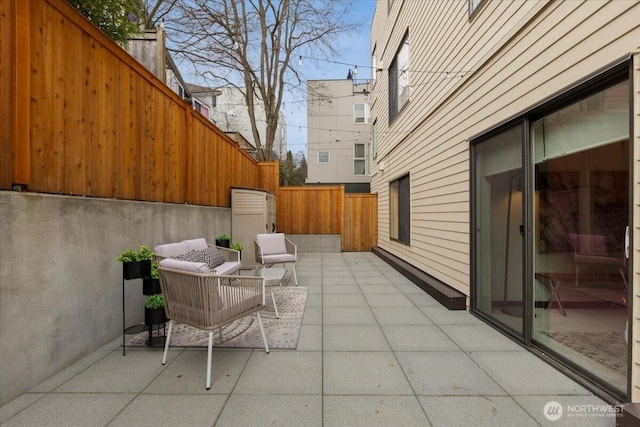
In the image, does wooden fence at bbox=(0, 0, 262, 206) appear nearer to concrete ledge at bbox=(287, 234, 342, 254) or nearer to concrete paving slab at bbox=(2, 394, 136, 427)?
concrete paving slab at bbox=(2, 394, 136, 427)

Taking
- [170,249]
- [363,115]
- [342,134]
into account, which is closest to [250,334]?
[170,249]

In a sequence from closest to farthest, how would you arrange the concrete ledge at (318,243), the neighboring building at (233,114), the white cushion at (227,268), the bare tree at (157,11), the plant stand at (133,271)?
the plant stand at (133,271)
the white cushion at (227,268)
the bare tree at (157,11)
the concrete ledge at (318,243)
the neighboring building at (233,114)

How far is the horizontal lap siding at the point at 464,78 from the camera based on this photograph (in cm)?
213

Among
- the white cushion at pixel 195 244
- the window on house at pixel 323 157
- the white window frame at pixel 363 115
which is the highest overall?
the white window frame at pixel 363 115

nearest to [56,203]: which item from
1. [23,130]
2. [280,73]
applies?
[23,130]

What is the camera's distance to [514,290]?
2.90 m

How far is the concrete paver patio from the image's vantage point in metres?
1.79

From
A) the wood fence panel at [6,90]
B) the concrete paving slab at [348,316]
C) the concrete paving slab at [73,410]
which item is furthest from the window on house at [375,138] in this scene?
the concrete paving slab at [73,410]

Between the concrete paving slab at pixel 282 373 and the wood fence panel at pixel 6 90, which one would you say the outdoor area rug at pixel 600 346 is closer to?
the concrete paving slab at pixel 282 373

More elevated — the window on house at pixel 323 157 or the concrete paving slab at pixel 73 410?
the window on house at pixel 323 157

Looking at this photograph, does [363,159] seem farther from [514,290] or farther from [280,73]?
[514,290]

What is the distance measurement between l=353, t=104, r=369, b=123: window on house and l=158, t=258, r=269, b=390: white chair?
44.2 ft

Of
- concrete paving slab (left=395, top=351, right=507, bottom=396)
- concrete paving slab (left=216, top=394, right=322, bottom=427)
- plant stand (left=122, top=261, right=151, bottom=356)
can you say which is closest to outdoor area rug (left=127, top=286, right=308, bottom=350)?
plant stand (left=122, top=261, right=151, bottom=356)

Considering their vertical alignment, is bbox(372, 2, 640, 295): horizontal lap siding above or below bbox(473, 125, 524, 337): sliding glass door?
above
